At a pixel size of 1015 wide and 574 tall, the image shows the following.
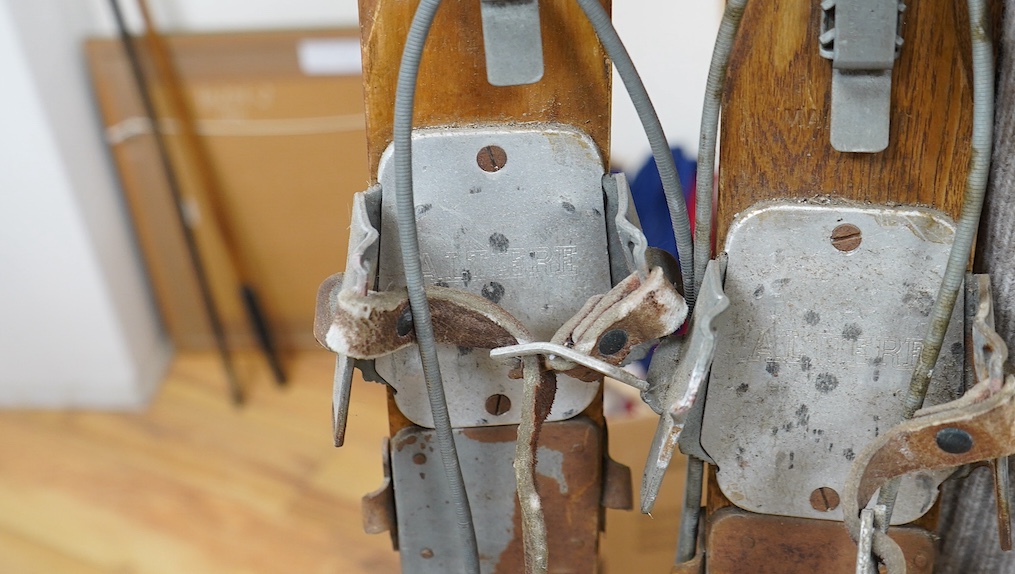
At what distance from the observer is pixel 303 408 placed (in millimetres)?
1729

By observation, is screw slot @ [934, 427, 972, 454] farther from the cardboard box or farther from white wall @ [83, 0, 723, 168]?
the cardboard box

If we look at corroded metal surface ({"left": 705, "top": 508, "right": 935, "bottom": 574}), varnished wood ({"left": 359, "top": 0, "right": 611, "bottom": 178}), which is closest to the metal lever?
varnished wood ({"left": 359, "top": 0, "right": 611, "bottom": 178})

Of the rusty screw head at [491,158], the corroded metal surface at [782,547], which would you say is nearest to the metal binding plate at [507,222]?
the rusty screw head at [491,158]

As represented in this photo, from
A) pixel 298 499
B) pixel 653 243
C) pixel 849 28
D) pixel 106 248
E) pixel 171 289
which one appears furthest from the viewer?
pixel 171 289

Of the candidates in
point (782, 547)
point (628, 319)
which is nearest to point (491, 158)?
point (628, 319)

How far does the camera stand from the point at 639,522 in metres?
1.03

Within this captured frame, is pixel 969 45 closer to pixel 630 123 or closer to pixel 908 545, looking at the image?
pixel 908 545

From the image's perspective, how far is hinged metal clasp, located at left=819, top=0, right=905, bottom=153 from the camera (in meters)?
0.53

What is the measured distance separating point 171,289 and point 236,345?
17 centimetres

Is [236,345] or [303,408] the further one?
[236,345]

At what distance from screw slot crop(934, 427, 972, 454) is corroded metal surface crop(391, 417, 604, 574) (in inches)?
10.5

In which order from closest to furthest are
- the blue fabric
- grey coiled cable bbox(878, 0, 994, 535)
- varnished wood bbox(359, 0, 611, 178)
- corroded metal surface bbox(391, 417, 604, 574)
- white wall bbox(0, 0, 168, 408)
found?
grey coiled cable bbox(878, 0, 994, 535) < varnished wood bbox(359, 0, 611, 178) < corroded metal surface bbox(391, 417, 604, 574) < the blue fabric < white wall bbox(0, 0, 168, 408)

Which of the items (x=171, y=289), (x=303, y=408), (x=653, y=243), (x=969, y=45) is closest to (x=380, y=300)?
(x=969, y=45)

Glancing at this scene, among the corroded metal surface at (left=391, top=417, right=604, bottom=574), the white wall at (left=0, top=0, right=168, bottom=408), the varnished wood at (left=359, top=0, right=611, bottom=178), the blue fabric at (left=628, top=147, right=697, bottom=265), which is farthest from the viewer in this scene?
the white wall at (left=0, top=0, right=168, bottom=408)
